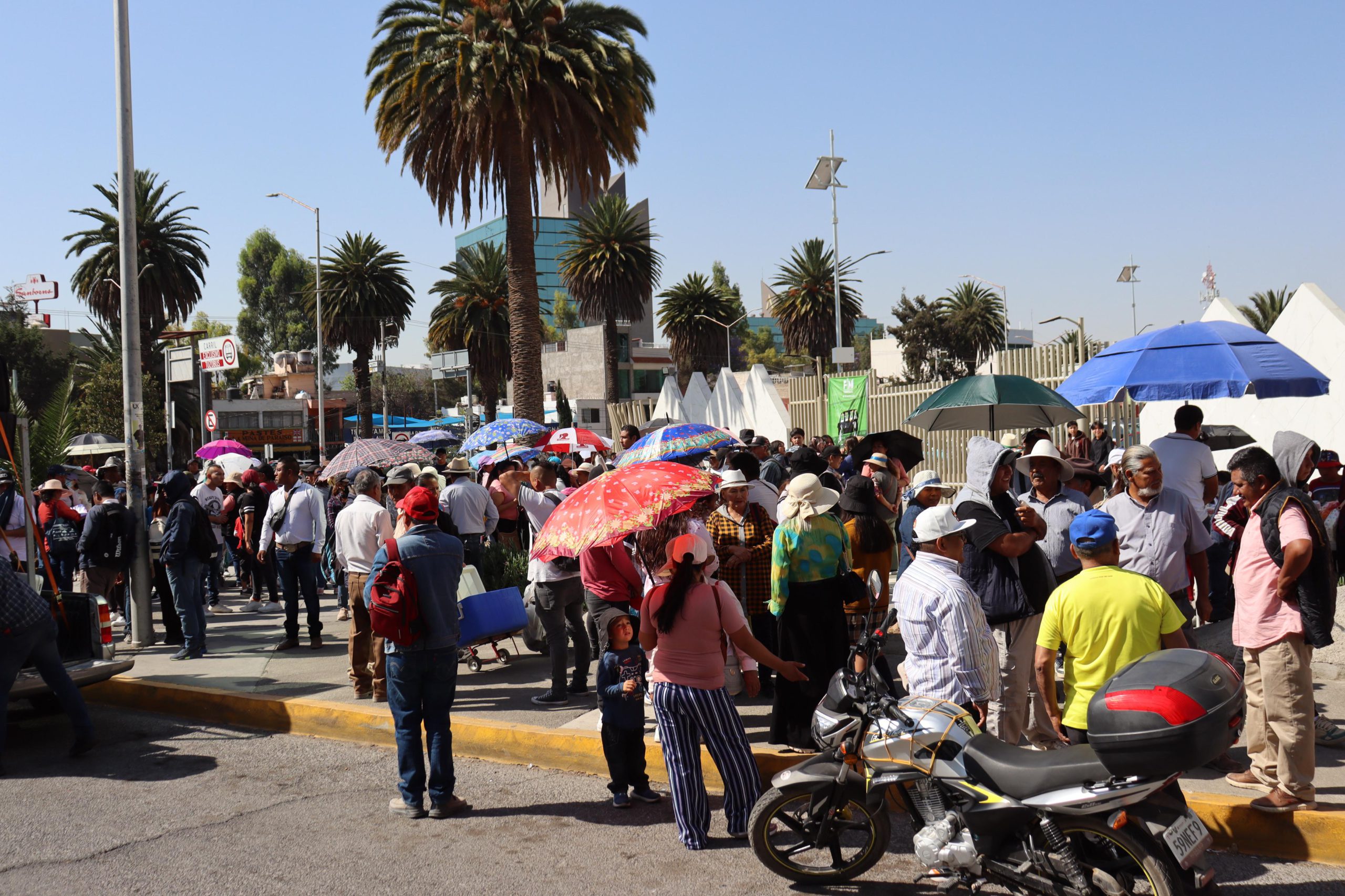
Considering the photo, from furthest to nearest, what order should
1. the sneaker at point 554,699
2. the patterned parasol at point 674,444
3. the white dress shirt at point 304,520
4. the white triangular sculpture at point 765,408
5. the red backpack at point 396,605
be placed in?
the white triangular sculpture at point 765,408 < the patterned parasol at point 674,444 < the white dress shirt at point 304,520 < the sneaker at point 554,699 < the red backpack at point 396,605

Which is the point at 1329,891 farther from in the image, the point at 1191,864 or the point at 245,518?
the point at 245,518

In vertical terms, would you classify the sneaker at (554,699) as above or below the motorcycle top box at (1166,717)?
below

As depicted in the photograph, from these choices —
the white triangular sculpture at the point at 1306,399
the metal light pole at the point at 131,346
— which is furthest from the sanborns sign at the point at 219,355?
the white triangular sculpture at the point at 1306,399

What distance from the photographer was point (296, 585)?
35.1 feet

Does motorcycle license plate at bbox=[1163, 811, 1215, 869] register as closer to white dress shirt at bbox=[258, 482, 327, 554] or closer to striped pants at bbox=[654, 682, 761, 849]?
striped pants at bbox=[654, 682, 761, 849]

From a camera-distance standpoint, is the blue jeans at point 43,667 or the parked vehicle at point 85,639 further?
the parked vehicle at point 85,639

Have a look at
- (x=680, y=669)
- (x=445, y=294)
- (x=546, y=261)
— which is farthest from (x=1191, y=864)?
(x=546, y=261)

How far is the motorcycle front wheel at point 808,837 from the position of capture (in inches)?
181

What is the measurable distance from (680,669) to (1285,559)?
2.82 meters

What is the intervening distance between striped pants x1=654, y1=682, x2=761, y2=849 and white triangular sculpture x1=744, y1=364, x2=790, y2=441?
1936 cm

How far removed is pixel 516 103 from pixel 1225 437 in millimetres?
14350

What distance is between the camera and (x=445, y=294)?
47562 millimetres

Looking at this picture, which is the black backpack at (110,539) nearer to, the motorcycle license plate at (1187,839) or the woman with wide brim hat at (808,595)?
the woman with wide brim hat at (808,595)

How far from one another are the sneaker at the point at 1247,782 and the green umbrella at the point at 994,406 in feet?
14.2
